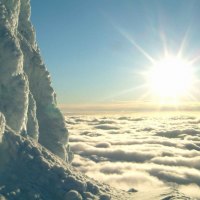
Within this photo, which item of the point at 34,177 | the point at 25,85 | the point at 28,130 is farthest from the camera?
the point at 28,130

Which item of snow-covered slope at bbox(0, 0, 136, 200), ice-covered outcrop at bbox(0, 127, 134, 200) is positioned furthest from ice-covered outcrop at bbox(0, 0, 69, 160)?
ice-covered outcrop at bbox(0, 127, 134, 200)

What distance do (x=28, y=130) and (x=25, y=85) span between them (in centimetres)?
1069

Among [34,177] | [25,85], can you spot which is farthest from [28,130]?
[34,177]

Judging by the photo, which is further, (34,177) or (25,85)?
(25,85)

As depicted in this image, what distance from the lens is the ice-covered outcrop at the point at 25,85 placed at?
63594 millimetres

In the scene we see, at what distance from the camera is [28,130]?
7244 centimetres

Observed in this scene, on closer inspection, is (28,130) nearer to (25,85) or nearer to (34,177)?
(25,85)

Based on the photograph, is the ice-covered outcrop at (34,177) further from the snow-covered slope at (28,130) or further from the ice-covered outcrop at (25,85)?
the ice-covered outcrop at (25,85)

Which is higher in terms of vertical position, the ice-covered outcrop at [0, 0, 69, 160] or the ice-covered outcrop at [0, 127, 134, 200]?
the ice-covered outcrop at [0, 0, 69, 160]

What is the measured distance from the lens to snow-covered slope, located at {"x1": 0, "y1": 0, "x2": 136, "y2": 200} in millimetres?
56406

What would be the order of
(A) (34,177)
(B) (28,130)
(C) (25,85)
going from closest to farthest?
(A) (34,177)
(C) (25,85)
(B) (28,130)

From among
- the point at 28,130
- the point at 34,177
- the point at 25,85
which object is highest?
the point at 25,85

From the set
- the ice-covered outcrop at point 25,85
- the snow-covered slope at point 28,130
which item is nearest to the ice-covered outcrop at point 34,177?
the snow-covered slope at point 28,130

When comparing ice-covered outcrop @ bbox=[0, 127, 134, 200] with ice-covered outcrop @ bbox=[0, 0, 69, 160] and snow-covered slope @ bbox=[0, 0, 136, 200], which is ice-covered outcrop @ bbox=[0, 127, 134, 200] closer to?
snow-covered slope @ bbox=[0, 0, 136, 200]
